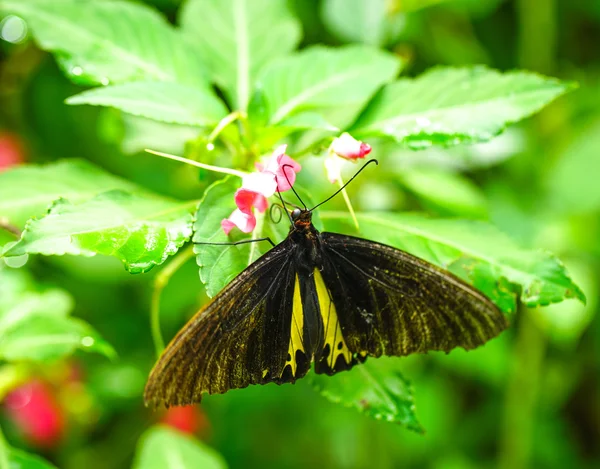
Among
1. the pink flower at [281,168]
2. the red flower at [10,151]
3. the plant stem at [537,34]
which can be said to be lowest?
the pink flower at [281,168]

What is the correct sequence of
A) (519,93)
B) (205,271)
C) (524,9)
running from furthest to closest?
(524,9)
(519,93)
(205,271)

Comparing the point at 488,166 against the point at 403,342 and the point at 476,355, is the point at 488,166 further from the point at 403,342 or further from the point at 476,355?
the point at 403,342

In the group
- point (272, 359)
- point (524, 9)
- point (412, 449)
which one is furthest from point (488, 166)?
point (272, 359)

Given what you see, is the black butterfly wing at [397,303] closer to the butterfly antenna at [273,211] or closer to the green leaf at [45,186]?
the butterfly antenna at [273,211]

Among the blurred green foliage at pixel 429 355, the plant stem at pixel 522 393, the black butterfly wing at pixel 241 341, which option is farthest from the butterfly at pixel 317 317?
the plant stem at pixel 522 393

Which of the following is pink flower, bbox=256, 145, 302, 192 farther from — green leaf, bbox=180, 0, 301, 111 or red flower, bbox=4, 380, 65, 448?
red flower, bbox=4, 380, 65, 448
